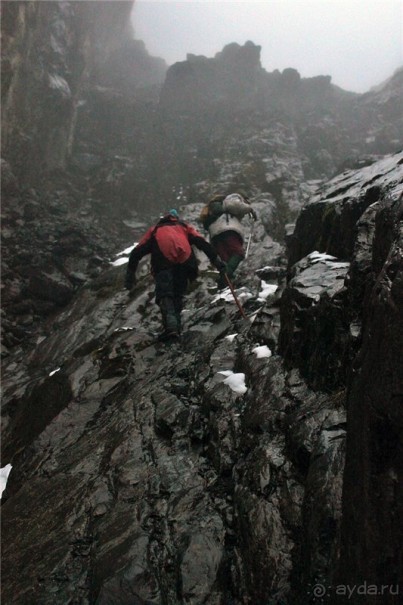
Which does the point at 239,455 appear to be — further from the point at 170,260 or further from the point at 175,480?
the point at 170,260

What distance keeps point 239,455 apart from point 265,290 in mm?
5371

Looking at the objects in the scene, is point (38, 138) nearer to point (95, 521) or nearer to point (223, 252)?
point (223, 252)

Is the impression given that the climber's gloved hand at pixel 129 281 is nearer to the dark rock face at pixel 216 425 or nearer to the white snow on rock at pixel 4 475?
the dark rock face at pixel 216 425

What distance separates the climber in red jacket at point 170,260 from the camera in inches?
316

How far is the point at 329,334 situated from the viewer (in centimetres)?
481

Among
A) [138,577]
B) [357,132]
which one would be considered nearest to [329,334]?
[138,577]

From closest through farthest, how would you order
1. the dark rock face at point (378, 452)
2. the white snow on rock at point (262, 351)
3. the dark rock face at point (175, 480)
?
the dark rock face at point (378, 452)
the dark rock face at point (175, 480)
the white snow on rock at point (262, 351)

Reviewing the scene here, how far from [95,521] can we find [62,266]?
42.6 ft

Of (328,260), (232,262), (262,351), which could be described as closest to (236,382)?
(262,351)

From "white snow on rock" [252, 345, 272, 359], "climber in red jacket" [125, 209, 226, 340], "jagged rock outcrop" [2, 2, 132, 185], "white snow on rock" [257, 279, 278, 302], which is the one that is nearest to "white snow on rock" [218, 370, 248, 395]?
"white snow on rock" [252, 345, 272, 359]

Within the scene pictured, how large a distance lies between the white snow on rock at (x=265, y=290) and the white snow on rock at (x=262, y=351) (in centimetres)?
263

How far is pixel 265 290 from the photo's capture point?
30.9 ft

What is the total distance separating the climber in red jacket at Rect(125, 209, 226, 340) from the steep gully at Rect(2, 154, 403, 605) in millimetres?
764

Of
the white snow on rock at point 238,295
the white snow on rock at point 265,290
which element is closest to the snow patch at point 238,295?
the white snow on rock at point 238,295
